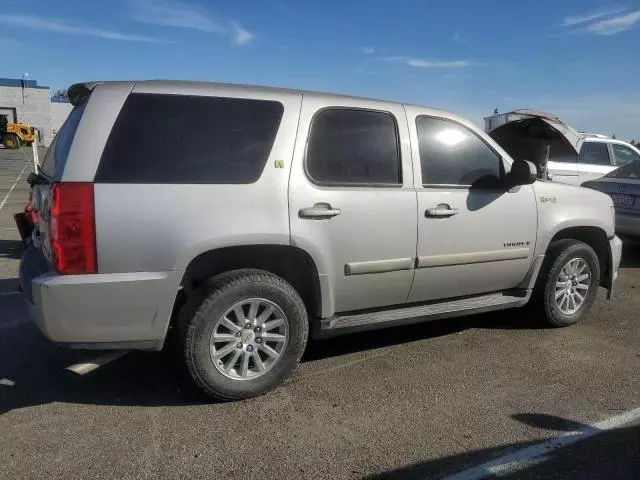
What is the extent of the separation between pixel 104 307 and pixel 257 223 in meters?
0.98

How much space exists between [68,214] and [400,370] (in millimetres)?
2450

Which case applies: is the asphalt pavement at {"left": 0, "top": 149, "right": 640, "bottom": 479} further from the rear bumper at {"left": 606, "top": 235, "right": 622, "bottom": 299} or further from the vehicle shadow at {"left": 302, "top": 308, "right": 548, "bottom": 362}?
the rear bumper at {"left": 606, "top": 235, "right": 622, "bottom": 299}

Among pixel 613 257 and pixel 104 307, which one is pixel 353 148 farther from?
pixel 613 257

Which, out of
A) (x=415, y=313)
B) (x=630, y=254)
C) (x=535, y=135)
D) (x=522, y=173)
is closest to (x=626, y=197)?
(x=630, y=254)

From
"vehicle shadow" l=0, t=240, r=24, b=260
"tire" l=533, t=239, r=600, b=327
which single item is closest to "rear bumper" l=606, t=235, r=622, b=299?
"tire" l=533, t=239, r=600, b=327

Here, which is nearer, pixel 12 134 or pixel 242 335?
pixel 242 335

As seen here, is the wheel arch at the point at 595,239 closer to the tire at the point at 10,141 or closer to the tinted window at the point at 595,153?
the tinted window at the point at 595,153

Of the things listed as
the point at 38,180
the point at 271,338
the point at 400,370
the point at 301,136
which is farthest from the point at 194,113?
the point at 400,370

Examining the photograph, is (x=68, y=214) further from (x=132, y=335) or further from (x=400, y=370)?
(x=400, y=370)

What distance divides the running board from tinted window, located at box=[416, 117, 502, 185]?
3.07 feet

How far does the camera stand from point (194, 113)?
3510mm

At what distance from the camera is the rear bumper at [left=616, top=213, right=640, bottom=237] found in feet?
26.5

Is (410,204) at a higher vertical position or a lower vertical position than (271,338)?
higher

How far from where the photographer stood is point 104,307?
10.5 feet
